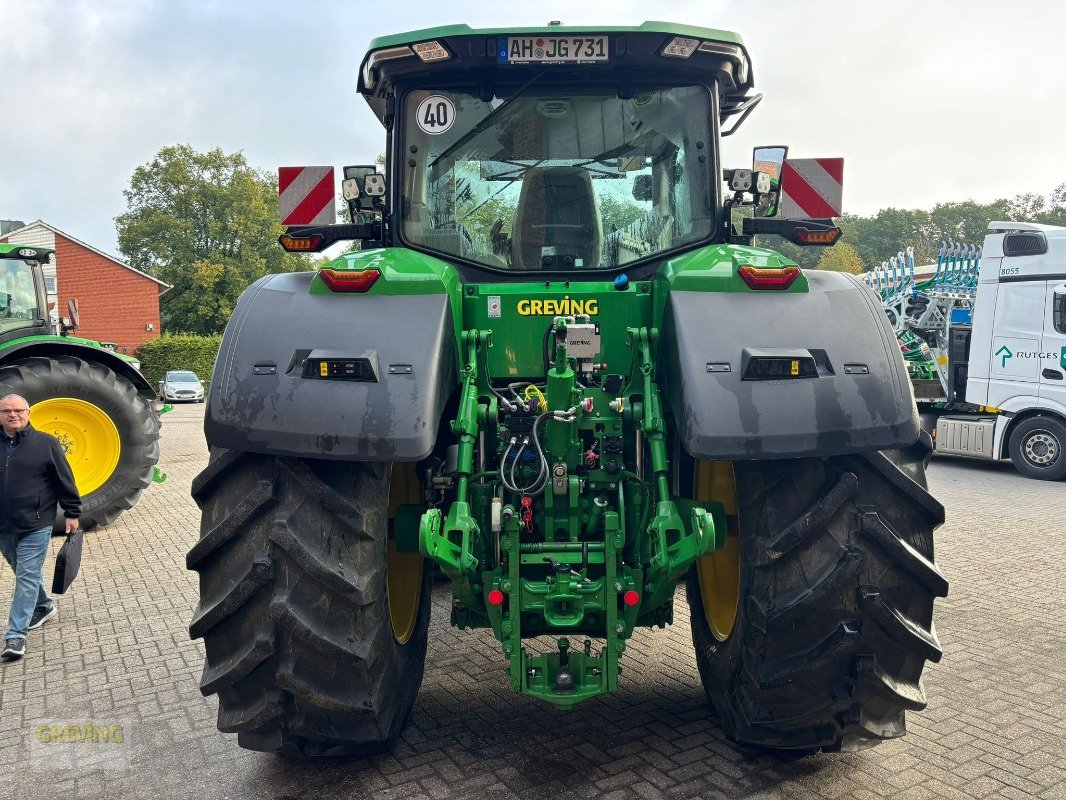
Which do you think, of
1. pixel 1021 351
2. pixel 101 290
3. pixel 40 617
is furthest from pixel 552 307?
pixel 101 290

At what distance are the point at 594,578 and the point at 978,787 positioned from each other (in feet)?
5.52

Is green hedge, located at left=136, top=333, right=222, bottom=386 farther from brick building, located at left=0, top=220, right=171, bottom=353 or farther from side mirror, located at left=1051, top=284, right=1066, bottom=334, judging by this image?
side mirror, located at left=1051, top=284, right=1066, bottom=334

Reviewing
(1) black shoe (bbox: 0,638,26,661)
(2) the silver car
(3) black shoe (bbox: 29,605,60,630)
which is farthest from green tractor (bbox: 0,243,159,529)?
(2) the silver car

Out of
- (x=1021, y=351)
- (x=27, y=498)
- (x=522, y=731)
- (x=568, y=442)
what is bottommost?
(x=522, y=731)

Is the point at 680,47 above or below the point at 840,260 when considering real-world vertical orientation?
below

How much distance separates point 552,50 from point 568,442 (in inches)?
65.8

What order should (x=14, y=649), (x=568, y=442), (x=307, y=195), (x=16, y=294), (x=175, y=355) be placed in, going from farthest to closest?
1. (x=175, y=355)
2. (x=16, y=294)
3. (x=14, y=649)
4. (x=307, y=195)
5. (x=568, y=442)

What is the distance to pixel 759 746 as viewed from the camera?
3482 millimetres

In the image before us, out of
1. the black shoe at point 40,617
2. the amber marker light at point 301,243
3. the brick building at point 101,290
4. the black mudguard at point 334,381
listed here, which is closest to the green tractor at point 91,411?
the black shoe at point 40,617

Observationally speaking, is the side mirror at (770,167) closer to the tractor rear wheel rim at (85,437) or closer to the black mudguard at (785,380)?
the black mudguard at (785,380)

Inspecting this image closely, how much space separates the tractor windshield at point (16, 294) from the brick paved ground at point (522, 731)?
472 cm

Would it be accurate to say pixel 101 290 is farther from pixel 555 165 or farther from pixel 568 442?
pixel 568 442

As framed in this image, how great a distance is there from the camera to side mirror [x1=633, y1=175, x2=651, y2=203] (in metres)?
3.96

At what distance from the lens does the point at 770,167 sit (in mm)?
4152
